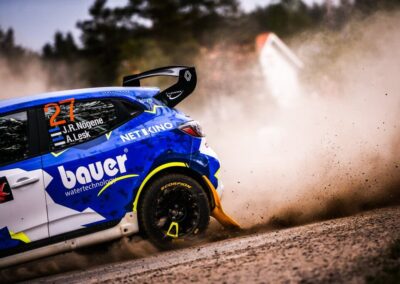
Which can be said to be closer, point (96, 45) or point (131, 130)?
point (131, 130)

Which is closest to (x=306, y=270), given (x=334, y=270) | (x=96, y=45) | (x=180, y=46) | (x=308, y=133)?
(x=334, y=270)

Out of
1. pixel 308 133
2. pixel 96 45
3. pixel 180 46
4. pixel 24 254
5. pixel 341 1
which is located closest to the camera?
pixel 24 254

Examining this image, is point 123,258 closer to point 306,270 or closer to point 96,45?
point 306,270

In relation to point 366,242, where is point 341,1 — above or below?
above

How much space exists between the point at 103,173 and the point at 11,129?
100 cm

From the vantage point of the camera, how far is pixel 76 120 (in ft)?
20.0

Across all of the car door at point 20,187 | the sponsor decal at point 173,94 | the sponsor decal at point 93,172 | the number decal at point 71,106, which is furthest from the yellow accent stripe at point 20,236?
the sponsor decal at point 173,94

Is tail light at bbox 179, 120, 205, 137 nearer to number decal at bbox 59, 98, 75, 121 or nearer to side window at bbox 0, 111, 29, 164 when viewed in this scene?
number decal at bbox 59, 98, 75, 121

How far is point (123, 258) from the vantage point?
6379 millimetres

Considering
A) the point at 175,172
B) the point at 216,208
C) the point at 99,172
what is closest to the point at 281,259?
the point at 216,208

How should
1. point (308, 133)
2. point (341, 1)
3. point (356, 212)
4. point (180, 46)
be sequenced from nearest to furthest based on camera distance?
point (356, 212), point (308, 133), point (341, 1), point (180, 46)

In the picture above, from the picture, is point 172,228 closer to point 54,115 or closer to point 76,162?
point 76,162

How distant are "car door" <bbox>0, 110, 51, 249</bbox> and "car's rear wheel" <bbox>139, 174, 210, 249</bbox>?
107 cm

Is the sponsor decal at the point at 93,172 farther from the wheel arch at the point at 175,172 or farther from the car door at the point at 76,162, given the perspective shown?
the wheel arch at the point at 175,172
